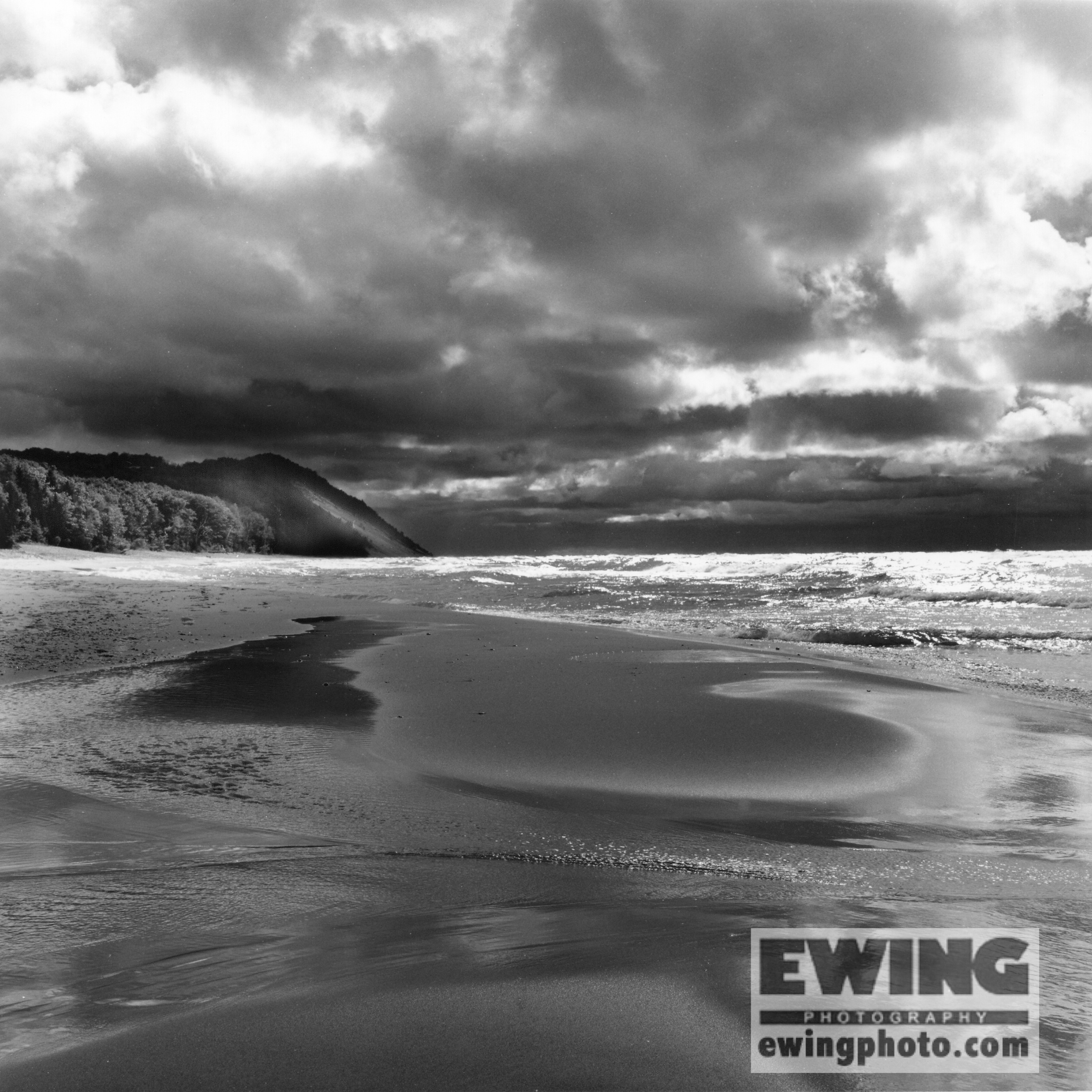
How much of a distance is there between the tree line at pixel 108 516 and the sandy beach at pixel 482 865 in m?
78.5

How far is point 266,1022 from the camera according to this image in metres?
A: 2.91

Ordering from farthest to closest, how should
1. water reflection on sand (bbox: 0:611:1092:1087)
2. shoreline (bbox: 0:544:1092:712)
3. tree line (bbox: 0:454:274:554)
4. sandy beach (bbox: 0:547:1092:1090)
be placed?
tree line (bbox: 0:454:274:554), shoreline (bbox: 0:544:1092:712), water reflection on sand (bbox: 0:611:1092:1087), sandy beach (bbox: 0:547:1092:1090)

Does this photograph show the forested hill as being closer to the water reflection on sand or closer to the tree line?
the tree line

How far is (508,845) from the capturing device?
4859 mm

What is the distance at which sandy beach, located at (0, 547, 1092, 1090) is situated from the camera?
110 inches

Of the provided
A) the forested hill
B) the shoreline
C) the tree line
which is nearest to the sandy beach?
the shoreline

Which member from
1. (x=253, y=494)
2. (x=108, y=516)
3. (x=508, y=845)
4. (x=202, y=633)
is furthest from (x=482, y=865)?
(x=253, y=494)

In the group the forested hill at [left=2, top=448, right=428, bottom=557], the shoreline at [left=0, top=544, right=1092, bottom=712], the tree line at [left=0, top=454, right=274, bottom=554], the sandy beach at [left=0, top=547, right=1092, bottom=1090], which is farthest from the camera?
the forested hill at [left=2, top=448, right=428, bottom=557]

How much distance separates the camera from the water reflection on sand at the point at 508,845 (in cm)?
320

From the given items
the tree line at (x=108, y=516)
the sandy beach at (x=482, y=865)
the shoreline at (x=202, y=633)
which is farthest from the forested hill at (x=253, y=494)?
the sandy beach at (x=482, y=865)

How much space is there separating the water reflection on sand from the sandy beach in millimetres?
22

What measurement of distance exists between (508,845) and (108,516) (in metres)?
93.1

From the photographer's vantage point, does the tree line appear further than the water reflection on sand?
Yes

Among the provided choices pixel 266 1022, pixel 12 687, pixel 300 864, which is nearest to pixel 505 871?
pixel 300 864
